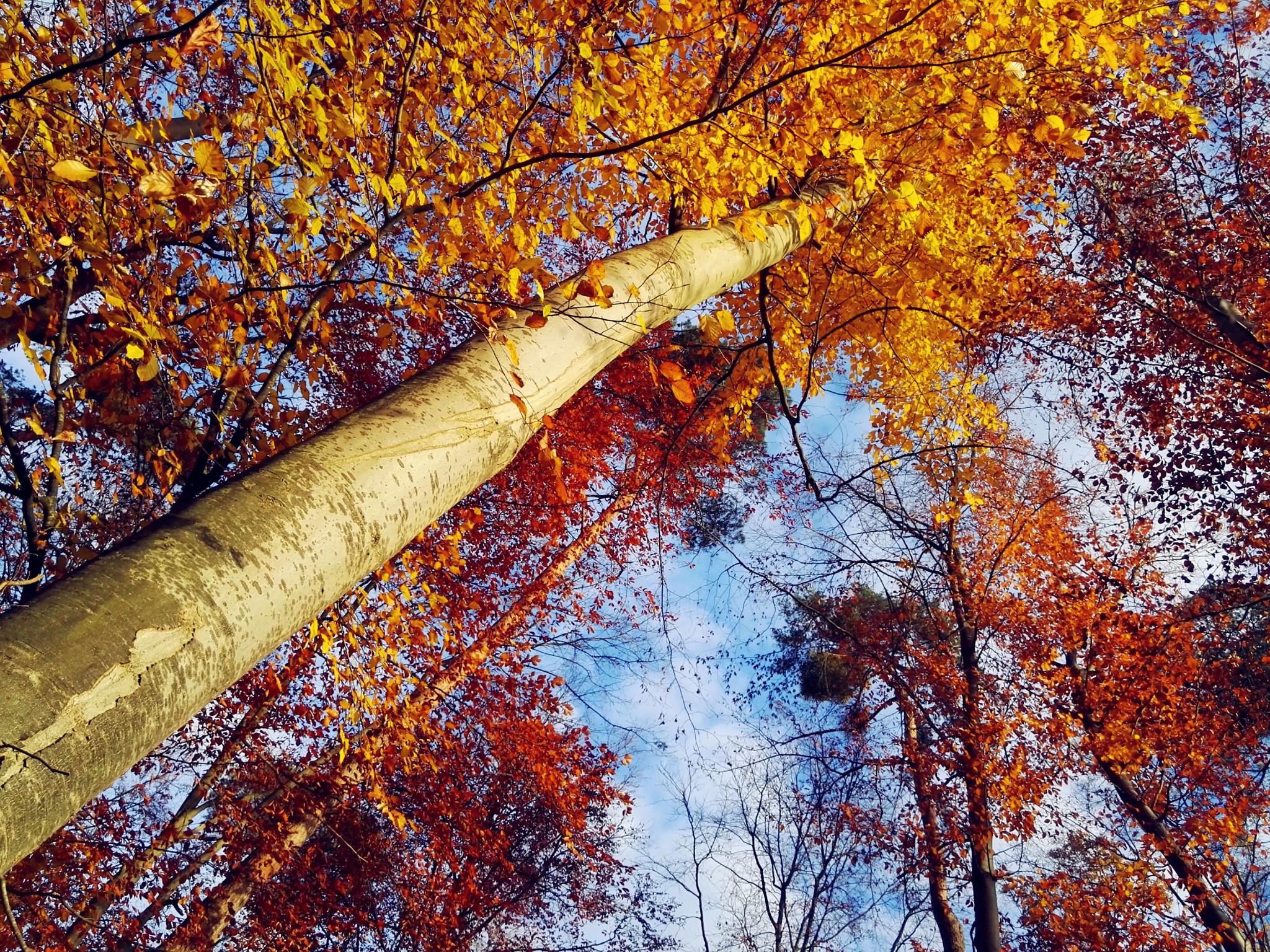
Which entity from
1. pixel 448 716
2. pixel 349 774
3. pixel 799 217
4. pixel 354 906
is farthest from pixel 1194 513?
pixel 354 906

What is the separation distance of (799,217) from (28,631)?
3.20 meters

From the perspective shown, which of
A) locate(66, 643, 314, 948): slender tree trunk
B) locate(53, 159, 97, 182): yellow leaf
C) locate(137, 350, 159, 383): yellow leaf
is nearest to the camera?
locate(53, 159, 97, 182): yellow leaf

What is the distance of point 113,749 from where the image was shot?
0.86 meters

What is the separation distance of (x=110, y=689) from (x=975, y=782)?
34.4ft

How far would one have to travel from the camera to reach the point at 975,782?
8758 millimetres

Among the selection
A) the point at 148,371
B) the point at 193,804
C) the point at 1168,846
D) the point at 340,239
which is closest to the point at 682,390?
the point at 148,371

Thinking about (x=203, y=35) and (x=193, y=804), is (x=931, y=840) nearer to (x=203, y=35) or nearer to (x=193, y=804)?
(x=193, y=804)

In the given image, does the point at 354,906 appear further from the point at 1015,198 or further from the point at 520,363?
the point at 1015,198

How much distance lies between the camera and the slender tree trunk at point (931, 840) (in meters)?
8.48

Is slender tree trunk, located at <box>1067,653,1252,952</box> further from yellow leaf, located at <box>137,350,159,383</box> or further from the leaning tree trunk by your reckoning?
yellow leaf, located at <box>137,350,159,383</box>

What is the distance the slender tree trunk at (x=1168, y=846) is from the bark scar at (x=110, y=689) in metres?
9.04

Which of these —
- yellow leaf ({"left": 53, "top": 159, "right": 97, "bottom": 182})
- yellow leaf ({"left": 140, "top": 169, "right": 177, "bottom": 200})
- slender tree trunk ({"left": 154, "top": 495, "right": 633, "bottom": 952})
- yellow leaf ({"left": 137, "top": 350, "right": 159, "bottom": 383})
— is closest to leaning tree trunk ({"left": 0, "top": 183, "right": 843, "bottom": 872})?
yellow leaf ({"left": 53, "top": 159, "right": 97, "bottom": 182})

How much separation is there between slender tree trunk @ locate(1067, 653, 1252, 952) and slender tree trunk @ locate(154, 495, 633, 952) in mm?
7081

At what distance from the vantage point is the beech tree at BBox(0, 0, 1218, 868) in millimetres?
955
